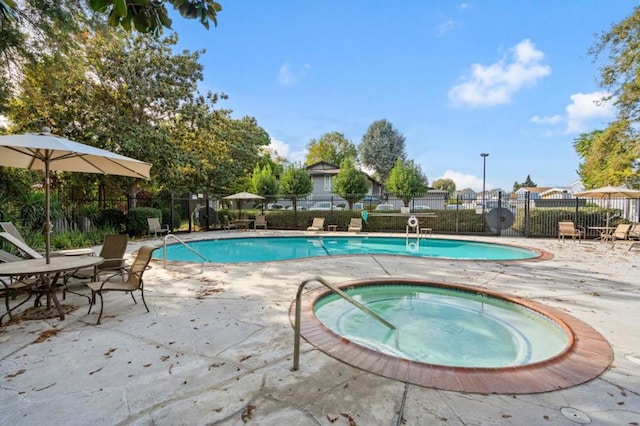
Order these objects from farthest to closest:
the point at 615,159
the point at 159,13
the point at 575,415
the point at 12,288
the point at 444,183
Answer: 1. the point at 444,183
2. the point at 615,159
3. the point at 12,288
4. the point at 159,13
5. the point at 575,415

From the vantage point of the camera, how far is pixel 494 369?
2543 millimetres

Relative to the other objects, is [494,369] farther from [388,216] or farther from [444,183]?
[444,183]

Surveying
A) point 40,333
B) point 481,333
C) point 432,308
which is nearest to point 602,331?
point 481,333

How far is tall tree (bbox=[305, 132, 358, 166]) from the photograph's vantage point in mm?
48312

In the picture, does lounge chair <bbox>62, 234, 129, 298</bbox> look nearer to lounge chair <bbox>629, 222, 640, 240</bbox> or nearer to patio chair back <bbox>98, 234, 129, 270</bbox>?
patio chair back <bbox>98, 234, 129, 270</bbox>

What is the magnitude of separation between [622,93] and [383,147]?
25305 millimetres

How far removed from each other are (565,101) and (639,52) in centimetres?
313

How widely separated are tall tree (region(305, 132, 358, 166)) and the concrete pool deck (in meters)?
44.9

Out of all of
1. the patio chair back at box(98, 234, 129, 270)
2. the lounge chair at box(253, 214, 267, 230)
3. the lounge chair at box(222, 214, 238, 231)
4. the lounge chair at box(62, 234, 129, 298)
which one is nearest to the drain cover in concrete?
the lounge chair at box(62, 234, 129, 298)

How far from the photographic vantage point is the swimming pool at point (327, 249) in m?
9.91

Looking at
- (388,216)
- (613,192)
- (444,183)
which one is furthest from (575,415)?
(444,183)

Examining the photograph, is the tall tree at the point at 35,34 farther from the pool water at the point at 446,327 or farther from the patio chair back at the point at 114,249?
the pool water at the point at 446,327

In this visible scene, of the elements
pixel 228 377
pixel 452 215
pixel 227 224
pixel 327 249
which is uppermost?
pixel 452 215

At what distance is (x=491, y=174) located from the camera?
29.0 metres
